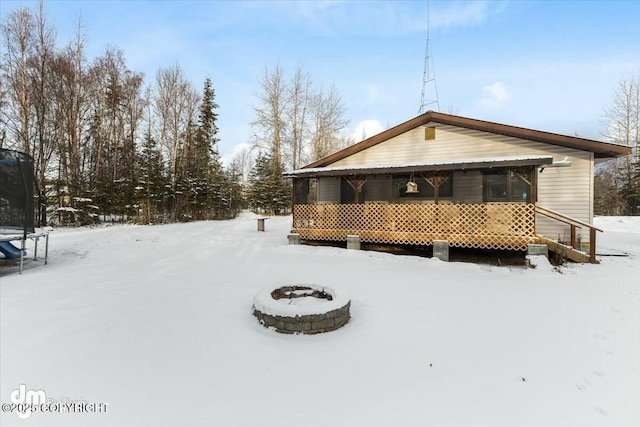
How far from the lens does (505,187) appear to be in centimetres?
973

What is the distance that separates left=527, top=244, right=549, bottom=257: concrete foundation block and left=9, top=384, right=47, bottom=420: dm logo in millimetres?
9722

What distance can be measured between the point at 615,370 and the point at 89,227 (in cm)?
2060

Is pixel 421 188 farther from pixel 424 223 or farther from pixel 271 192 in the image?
pixel 271 192

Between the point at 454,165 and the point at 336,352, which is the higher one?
the point at 454,165

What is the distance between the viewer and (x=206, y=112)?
1059 inches

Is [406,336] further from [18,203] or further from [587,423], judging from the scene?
[18,203]

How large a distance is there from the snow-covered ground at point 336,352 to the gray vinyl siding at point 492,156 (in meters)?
3.27

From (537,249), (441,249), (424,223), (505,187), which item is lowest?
(441,249)

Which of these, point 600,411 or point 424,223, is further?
point 424,223

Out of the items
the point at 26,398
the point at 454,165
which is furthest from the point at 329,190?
the point at 26,398

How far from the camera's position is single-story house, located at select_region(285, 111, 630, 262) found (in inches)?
316

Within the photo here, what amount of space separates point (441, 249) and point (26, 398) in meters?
8.68

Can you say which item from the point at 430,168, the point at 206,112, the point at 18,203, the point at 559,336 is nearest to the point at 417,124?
the point at 430,168

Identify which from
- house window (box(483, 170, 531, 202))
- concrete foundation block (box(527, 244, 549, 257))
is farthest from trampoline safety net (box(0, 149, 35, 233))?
house window (box(483, 170, 531, 202))
